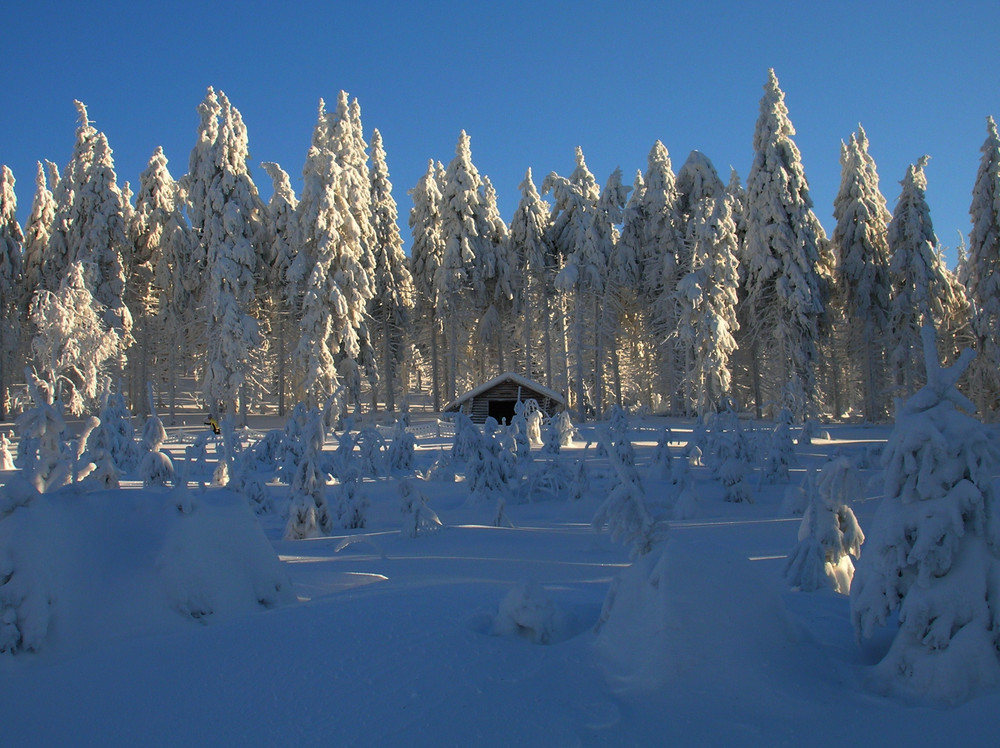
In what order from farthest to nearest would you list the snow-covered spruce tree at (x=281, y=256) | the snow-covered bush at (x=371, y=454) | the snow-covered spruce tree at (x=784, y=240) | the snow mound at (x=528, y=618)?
the snow-covered spruce tree at (x=281, y=256) → the snow-covered spruce tree at (x=784, y=240) → the snow-covered bush at (x=371, y=454) → the snow mound at (x=528, y=618)

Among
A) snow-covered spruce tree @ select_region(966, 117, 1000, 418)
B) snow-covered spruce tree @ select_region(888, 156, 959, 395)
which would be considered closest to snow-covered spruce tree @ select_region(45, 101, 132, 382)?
snow-covered spruce tree @ select_region(888, 156, 959, 395)

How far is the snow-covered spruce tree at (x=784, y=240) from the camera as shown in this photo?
3141 cm

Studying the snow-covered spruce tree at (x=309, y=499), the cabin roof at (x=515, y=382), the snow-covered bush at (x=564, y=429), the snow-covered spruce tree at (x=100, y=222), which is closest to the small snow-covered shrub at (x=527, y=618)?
the snow-covered spruce tree at (x=309, y=499)

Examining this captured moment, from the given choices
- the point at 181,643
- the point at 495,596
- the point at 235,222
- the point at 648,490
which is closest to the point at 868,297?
the point at 648,490

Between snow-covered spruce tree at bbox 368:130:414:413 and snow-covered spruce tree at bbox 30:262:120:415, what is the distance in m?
13.0

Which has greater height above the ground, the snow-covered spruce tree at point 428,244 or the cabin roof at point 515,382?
the snow-covered spruce tree at point 428,244

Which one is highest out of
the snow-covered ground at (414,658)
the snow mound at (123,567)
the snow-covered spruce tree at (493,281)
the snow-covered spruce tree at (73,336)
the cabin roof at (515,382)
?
the snow-covered spruce tree at (493,281)

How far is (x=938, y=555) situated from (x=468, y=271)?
3541cm

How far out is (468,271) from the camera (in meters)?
38.4

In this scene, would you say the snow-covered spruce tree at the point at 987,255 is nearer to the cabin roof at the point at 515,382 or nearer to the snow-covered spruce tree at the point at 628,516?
the cabin roof at the point at 515,382

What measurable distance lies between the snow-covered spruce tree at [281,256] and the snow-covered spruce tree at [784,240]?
862 inches

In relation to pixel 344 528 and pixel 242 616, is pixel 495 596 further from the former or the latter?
pixel 344 528

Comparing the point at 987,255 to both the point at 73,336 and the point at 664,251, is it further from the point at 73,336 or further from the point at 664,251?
the point at 73,336

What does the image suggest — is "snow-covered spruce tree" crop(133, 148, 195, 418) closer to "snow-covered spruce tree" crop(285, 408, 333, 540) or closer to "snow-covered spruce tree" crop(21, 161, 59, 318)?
"snow-covered spruce tree" crop(21, 161, 59, 318)
